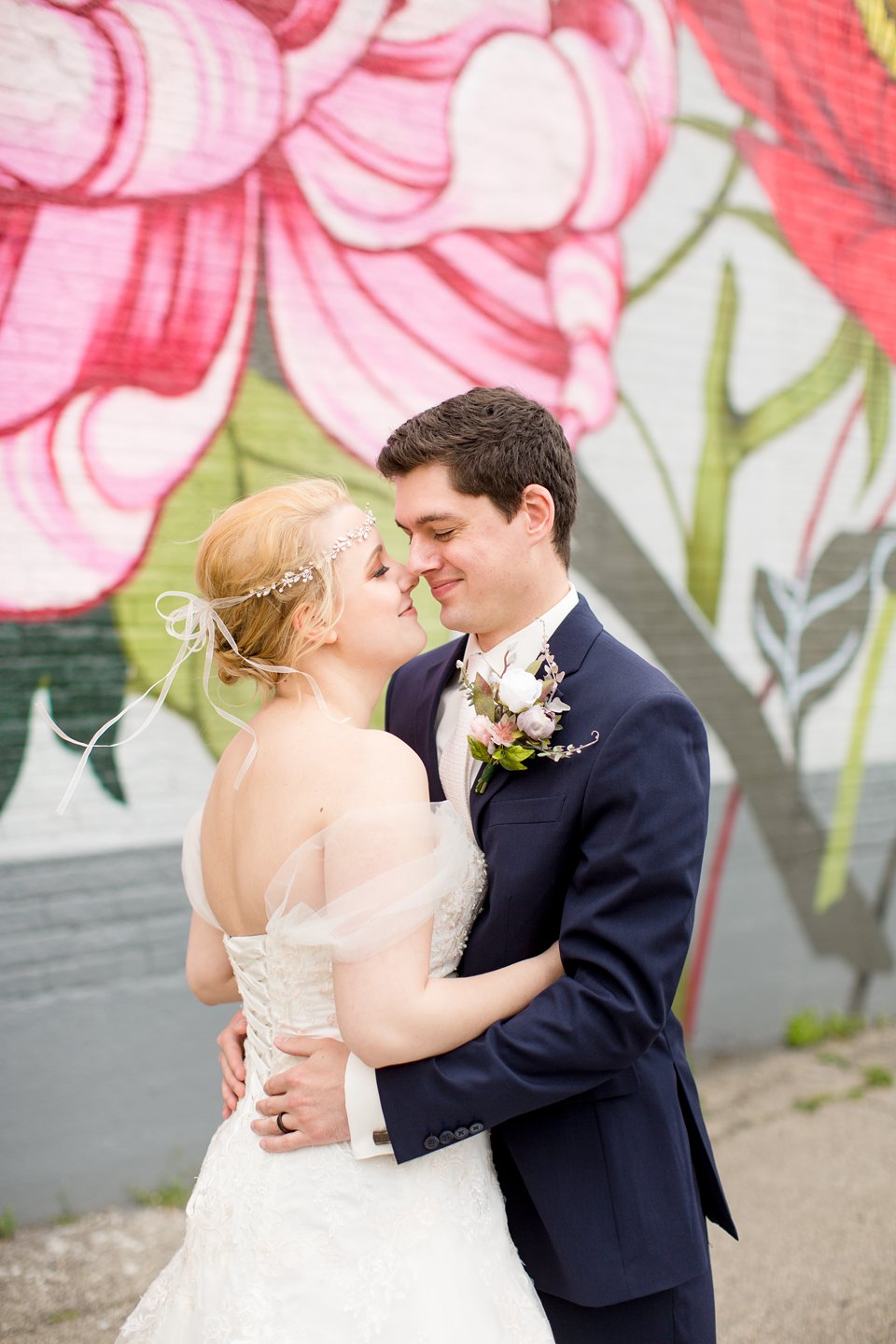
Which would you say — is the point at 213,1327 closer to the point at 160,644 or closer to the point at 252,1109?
the point at 252,1109

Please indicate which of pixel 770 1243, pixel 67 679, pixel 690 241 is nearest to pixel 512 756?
pixel 67 679

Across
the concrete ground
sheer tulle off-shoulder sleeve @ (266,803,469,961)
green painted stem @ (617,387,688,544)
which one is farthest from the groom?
green painted stem @ (617,387,688,544)

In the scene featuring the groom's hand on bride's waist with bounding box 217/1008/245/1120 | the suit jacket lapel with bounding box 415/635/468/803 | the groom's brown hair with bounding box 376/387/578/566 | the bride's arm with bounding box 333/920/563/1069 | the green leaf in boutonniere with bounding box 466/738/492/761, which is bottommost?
the groom's hand on bride's waist with bounding box 217/1008/245/1120

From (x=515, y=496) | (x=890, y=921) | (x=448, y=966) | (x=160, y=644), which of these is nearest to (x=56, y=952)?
(x=160, y=644)

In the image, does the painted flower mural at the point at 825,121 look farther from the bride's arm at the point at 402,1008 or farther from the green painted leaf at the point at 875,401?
the bride's arm at the point at 402,1008

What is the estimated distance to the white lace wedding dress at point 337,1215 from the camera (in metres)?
1.70

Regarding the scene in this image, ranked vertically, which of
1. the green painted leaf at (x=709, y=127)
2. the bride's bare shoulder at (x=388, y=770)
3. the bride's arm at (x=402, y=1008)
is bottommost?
the bride's arm at (x=402, y=1008)

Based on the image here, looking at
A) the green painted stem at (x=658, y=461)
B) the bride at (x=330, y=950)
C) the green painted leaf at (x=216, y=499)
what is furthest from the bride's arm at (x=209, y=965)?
the green painted stem at (x=658, y=461)

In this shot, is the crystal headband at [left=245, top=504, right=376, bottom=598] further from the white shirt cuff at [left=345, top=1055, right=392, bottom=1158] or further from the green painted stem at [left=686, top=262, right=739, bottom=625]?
the green painted stem at [left=686, top=262, right=739, bottom=625]

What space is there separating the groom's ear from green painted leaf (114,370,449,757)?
172 centimetres

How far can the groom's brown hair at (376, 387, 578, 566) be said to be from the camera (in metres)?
2.01

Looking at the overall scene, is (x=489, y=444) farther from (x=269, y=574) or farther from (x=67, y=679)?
(x=67, y=679)

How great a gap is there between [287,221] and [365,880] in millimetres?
2930

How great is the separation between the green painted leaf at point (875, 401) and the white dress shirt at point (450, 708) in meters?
4.05
